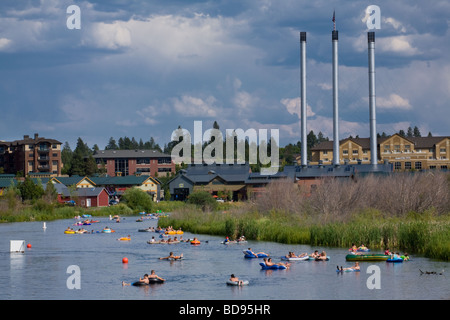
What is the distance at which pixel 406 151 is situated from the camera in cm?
15300

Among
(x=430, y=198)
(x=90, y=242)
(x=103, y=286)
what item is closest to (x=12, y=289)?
(x=103, y=286)

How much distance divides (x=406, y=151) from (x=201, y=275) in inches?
4536

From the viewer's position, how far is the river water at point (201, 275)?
3888 centimetres

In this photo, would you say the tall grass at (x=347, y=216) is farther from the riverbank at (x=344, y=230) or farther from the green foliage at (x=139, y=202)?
the green foliage at (x=139, y=202)

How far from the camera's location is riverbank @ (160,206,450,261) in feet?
169

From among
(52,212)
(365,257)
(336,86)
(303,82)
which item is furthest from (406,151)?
(365,257)

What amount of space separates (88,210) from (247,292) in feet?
284

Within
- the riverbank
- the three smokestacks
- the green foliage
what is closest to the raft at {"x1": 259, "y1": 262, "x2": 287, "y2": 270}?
the riverbank

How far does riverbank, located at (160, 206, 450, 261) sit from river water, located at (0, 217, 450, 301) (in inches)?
53.6

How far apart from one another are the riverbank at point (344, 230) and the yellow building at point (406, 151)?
2950 inches

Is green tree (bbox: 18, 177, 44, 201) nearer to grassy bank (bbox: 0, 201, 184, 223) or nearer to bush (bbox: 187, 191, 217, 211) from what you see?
grassy bank (bbox: 0, 201, 184, 223)

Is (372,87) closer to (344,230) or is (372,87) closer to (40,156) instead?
(344,230)
